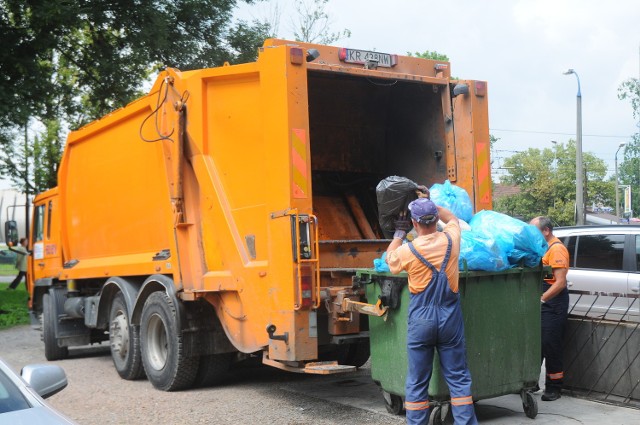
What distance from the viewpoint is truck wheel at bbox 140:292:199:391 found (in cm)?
698

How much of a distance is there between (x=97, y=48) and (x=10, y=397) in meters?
14.0

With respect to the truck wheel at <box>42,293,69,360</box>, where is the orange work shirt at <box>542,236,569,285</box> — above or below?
above

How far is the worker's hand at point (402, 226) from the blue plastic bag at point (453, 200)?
0.33 m

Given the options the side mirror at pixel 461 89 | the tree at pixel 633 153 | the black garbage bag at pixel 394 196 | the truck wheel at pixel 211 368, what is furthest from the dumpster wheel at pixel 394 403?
the tree at pixel 633 153

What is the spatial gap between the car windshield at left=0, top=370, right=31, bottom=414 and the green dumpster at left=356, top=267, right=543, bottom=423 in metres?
2.72

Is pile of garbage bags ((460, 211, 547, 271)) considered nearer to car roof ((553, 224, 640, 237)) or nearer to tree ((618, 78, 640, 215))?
car roof ((553, 224, 640, 237))

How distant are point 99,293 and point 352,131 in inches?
140

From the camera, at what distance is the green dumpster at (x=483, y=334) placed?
5.26m

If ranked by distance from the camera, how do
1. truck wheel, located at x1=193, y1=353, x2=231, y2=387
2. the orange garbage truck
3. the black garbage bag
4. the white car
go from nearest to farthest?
1. the black garbage bag
2. the orange garbage truck
3. truck wheel, located at x1=193, y1=353, x2=231, y2=387
4. the white car

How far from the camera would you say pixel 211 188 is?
661cm

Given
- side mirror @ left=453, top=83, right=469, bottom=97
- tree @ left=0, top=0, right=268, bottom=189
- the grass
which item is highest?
tree @ left=0, top=0, right=268, bottom=189

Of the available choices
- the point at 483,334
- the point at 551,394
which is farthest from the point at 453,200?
the point at 551,394

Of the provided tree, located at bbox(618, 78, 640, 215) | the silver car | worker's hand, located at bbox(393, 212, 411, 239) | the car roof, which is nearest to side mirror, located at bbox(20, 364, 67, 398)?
the silver car

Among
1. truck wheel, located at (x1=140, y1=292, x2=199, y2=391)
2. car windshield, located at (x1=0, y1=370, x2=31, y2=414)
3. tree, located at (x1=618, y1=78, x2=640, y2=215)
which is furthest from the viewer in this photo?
tree, located at (x1=618, y1=78, x2=640, y2=215)
